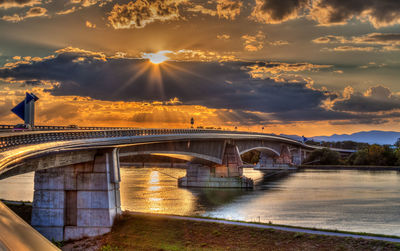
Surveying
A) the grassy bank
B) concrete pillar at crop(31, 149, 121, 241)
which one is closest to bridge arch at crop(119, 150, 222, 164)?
concrete pillar at crop(31, 149, 121, 241)

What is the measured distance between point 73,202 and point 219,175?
49532 mm

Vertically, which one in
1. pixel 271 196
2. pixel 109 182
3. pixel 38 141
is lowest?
pixel 271 196

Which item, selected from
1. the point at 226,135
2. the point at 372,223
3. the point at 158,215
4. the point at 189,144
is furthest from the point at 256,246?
the point at 226,135

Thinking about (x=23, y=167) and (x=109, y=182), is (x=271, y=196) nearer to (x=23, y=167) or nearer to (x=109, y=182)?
(x=109, y=182)

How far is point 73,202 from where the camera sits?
115 feet

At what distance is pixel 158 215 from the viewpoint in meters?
34.7

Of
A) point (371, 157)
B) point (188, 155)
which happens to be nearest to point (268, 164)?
point (371, 157)

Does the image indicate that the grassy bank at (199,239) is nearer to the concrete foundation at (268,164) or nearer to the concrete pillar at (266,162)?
the concrete foundation at (268,164)

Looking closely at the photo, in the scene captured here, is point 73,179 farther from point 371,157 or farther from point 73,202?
point 371,157

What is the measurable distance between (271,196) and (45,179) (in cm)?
3958

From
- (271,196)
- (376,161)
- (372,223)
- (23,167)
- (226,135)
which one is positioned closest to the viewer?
(23,167)

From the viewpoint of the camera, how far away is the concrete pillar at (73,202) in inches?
1361

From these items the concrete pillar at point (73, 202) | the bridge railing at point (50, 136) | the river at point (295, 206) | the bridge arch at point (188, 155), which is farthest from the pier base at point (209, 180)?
the concrete pillar at point (73, 202)

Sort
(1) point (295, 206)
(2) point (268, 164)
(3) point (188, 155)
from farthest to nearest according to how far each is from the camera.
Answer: (2) point (268, 164) → (3) point (188, 155) → (1) point (295, 206)
